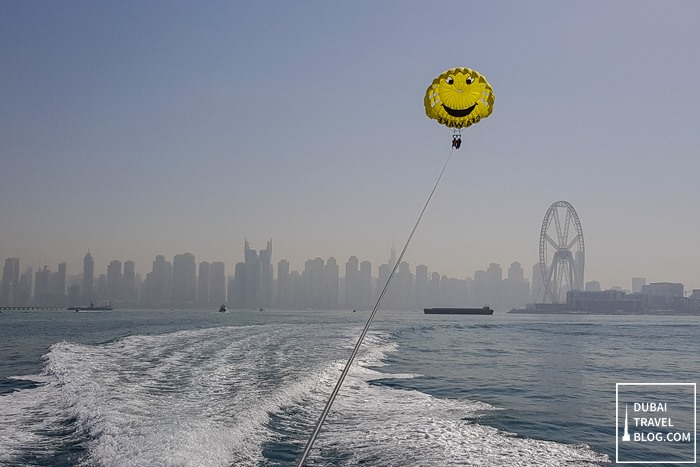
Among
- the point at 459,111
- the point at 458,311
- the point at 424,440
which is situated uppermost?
the point at 459,111

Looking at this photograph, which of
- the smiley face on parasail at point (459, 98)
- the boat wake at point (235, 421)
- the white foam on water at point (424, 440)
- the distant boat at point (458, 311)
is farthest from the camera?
the distant boat at point (458, 311)

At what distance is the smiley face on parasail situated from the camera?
15633 mm

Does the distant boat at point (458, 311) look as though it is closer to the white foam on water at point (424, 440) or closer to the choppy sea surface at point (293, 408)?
the choppy sea surface at point (293, 408)

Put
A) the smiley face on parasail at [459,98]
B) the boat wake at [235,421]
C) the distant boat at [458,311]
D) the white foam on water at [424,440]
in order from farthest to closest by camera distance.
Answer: the distant boat at [458,311] < the smiley face on parasail at [459,98] < the white foam on water at [424,440] < the boat wake at [235,421]

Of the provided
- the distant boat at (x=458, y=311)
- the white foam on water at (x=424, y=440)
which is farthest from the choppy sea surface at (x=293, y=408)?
the distant boat at (x=458, y=311)

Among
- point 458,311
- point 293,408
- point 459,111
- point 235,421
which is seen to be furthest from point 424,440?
point 458,311

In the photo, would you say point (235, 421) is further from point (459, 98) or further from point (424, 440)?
point (459, 98)

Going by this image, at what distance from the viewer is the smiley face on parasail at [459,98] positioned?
615 inches

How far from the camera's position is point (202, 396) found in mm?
14031

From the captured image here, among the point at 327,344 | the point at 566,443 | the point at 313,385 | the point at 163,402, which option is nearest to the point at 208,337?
the point at 327,344

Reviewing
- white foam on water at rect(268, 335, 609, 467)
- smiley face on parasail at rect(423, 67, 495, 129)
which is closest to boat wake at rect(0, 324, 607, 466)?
white foam on water at rect(268, 335, 609, 467)

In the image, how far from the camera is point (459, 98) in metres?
15.7

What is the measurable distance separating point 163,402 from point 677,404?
50.4 ft

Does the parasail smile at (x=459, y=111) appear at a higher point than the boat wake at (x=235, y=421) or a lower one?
higher
